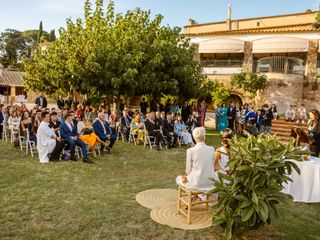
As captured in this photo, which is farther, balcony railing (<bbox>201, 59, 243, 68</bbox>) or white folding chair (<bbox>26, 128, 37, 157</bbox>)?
balcony railing (<bbox>201, 59, 243, 68</bbox>)

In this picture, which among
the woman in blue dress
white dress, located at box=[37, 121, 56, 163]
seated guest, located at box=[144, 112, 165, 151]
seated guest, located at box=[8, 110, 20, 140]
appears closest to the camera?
white dress, located at box=[37, 121, 56, 163]

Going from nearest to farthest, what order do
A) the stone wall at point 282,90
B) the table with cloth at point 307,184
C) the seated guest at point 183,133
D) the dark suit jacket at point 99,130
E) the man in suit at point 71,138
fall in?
the table with cloth at point 307,184 < the man in suit at point 71,138 < the dark suit jacket at point 99,130 < the seated guest at point 183,133 < the stone wall at point 282,90

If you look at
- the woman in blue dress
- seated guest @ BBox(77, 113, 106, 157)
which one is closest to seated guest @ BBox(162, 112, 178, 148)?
seated guest @ BBox(77, 113, 106, 157)

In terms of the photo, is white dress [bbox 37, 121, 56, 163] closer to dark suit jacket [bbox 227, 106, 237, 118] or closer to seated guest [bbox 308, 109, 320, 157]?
seated guest [bbox 308, 109, 320, 157]

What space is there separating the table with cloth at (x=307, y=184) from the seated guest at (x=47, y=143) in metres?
6.52

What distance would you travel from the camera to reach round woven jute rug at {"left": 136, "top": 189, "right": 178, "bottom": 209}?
635 centimetres

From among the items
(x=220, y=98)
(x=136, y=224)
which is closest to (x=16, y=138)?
(x=136, y=224)

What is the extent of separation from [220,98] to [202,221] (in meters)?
20.2

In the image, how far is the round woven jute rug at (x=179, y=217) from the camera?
536 centimetres

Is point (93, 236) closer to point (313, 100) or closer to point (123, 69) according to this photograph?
point (123, 69)

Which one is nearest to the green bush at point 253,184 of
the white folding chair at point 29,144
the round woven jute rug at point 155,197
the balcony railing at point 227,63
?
the round woven jute rug at point 155,197

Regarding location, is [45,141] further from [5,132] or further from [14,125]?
[5,132]

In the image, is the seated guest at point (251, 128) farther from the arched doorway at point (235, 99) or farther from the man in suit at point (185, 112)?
the arched doorway at point (235, 99)

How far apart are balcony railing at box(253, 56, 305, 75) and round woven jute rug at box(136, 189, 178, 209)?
20872mm
